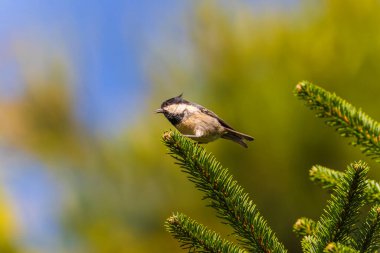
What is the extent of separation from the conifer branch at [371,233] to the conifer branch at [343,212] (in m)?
0.04

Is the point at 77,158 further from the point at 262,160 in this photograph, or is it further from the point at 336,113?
the point at 336,113

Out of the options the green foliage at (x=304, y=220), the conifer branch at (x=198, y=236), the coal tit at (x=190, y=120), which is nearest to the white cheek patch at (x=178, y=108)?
the coal tit at (x=190, y=120)

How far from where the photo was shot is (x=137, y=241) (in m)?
7.92

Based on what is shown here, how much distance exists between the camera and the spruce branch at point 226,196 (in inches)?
63.0

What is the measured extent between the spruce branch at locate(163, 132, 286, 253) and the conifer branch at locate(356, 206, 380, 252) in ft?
0.67

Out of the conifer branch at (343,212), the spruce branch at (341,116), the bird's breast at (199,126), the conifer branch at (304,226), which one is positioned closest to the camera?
the conifer branch at (343,212)

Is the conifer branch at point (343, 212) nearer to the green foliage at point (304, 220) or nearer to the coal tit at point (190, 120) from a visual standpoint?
the green foliage at point (304, 220)

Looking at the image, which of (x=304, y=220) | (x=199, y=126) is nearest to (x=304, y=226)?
(x=304, y=220)

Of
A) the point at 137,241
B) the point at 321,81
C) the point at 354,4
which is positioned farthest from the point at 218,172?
the point at 354,4

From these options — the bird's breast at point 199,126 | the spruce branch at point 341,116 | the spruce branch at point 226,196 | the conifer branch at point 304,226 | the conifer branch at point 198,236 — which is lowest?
the conifer branch at point 198,236

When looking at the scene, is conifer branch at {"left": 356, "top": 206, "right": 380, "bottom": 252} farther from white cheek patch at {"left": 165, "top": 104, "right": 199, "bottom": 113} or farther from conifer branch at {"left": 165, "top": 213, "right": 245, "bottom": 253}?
white cheek patch at {"left": 165, "top": 104, "right": 199, "bottom": 113}

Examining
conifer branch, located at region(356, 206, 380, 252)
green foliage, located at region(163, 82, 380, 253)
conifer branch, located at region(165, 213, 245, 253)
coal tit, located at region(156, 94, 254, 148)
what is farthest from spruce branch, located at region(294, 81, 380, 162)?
coal tit, located at region(156, 94, 254, 148)

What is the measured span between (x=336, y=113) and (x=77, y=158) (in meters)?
7.56

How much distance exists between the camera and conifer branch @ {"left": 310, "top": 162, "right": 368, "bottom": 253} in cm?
153
